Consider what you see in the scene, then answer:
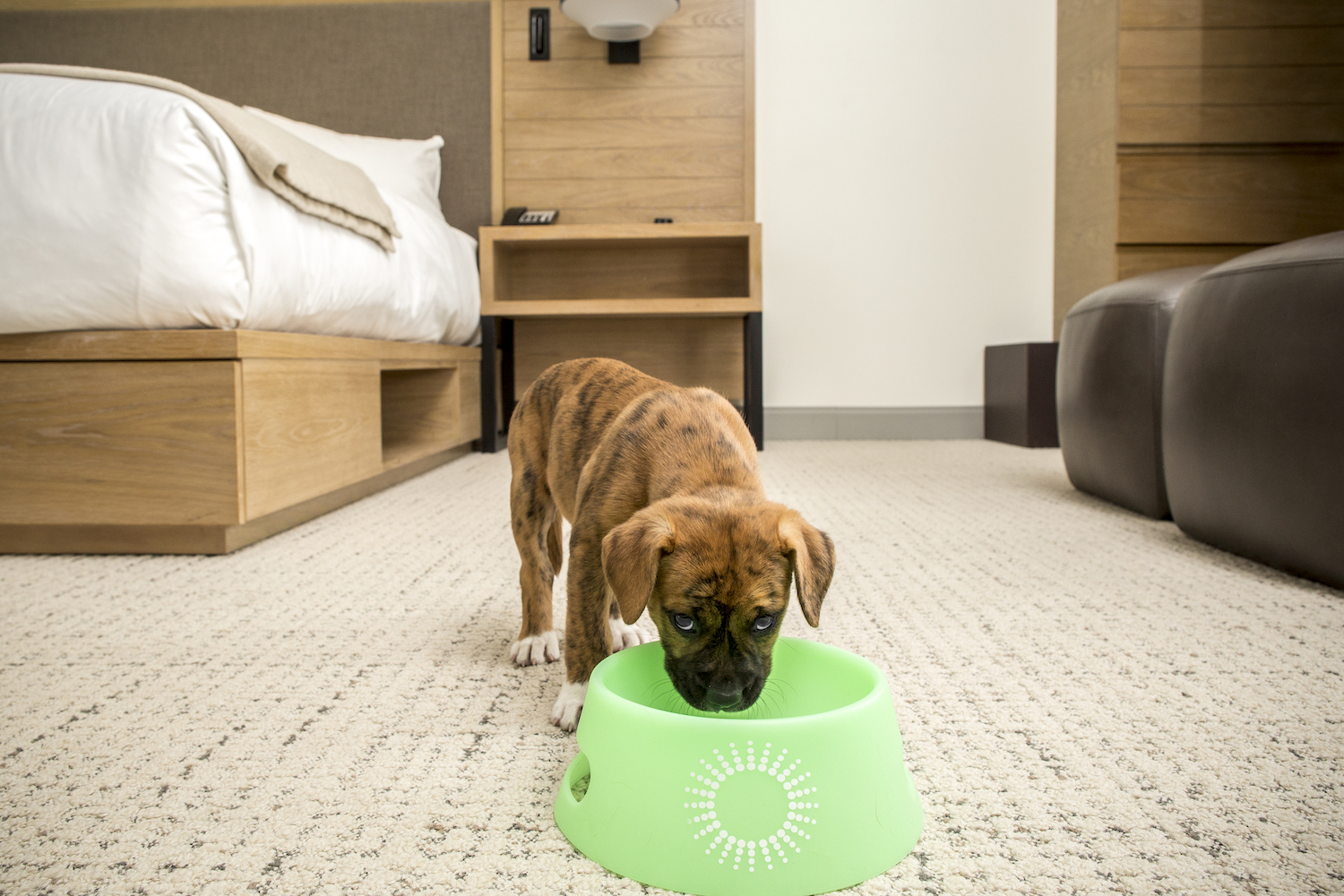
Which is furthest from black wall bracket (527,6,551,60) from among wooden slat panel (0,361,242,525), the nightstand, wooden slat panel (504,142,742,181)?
wooden slat panel (0,361,242,525)

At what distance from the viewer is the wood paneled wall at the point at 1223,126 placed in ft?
11.0

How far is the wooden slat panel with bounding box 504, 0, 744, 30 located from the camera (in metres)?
3.87

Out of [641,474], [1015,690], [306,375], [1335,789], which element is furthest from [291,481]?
[1335,789]

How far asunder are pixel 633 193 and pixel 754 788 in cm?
354

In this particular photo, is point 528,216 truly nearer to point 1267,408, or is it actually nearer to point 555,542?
point 555,542

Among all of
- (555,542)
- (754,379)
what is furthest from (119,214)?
(754,379)

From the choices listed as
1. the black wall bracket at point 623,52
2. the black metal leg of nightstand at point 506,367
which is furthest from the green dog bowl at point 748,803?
the black wall bracket at point 623,52

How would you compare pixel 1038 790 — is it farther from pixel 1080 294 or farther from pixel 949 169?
pixel 949 169

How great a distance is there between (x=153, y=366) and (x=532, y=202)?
2.46m

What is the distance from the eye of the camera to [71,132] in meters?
1.65

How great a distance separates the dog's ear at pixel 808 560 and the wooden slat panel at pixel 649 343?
10.1 feet

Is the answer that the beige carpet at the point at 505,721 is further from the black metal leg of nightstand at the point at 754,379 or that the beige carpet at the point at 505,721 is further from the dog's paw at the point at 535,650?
the black metal leg of nightstand at the point at 754,379

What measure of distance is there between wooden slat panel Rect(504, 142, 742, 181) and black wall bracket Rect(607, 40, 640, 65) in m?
0.37

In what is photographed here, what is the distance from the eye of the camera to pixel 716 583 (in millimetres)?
825
